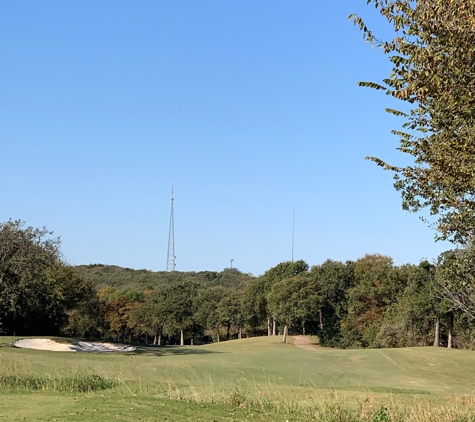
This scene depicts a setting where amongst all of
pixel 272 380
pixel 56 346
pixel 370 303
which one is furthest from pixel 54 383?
pixel 370 303

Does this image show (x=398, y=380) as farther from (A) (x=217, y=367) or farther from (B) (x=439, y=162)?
(B) (x=439, y=162)

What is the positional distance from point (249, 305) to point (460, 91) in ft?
209

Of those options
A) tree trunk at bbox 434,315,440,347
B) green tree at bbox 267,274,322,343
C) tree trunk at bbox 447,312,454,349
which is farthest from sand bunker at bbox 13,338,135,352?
tree trunk at bbox 447,312,454,349

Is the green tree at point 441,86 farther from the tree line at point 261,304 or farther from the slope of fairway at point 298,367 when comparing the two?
the tree line at point 261,304

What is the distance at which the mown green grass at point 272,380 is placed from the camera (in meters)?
8.88

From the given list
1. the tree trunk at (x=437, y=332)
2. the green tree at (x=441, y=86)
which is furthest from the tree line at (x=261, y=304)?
the green tree at (x=441, y=86)

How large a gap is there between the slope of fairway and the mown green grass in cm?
5

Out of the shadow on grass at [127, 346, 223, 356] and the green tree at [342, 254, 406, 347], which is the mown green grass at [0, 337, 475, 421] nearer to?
the shadow on grass at [127, 346, 223, 356]

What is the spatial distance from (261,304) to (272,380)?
5100 centimetres

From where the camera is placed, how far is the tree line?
1112 inches

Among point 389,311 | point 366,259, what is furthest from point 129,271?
point 389,311

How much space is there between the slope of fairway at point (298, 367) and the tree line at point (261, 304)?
11.8ft

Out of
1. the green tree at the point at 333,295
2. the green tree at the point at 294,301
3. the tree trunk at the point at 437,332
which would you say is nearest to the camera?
the tree trunk at the point at 437,332

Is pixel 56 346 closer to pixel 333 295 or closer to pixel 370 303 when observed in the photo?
pixel 370 303
